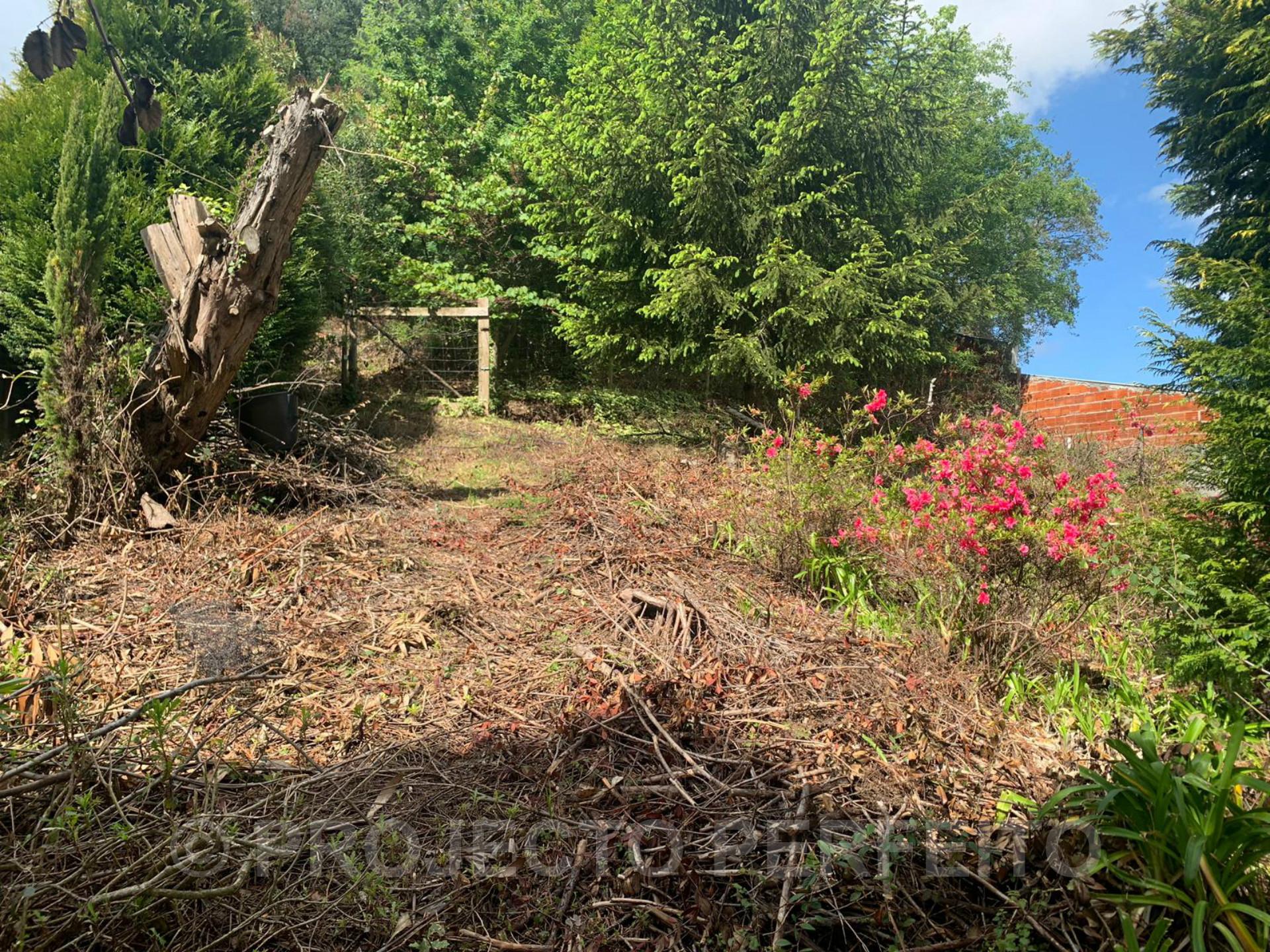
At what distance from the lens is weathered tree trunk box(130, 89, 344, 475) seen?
5.02m

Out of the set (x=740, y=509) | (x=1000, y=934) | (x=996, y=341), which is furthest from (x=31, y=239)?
(x=996, y=341)

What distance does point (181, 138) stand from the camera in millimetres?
7020

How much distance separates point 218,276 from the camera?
5.10m

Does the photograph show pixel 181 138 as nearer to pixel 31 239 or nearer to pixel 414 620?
pixel 31 239

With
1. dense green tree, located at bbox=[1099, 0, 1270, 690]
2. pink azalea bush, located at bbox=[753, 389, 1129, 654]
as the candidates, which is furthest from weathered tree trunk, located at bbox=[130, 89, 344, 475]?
dense green tree, located at bbox=[1099, 0, 1270, 690]

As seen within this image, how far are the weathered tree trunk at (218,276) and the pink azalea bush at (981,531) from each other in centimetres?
383

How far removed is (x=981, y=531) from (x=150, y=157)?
7.74 metres

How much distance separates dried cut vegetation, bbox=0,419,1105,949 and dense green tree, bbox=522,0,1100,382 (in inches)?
201

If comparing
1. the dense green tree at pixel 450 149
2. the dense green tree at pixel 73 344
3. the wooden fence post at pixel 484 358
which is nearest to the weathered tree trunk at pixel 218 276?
the dense green tree at pixel 73 344

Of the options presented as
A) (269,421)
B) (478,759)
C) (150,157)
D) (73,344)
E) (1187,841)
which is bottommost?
(478,759)

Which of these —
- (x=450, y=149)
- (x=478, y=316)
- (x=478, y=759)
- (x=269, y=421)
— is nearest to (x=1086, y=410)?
(x=478, y=316)

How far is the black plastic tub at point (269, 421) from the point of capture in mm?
6453

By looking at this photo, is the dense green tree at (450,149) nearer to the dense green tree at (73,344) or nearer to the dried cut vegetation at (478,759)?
the dense green tree at (73,344)

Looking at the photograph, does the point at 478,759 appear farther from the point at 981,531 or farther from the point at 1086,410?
the point at 1086,410
